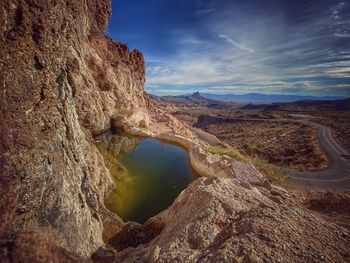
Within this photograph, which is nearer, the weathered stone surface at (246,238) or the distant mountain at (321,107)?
the weathered stone surface at (246,238)

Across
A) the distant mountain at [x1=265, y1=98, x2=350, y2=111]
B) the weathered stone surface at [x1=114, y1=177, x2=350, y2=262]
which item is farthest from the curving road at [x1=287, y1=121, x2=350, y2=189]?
the distant mountain at [x1=265, y1=98, x2=350, y2=111]

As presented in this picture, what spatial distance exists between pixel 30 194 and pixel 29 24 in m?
4.39

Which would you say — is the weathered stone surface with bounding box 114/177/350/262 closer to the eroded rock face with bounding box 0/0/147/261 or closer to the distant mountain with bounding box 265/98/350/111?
the eroded rock face with bounding box 0/0/147/261

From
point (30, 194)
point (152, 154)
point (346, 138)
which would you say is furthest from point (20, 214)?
point (346, 138)

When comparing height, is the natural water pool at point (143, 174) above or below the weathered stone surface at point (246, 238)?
below

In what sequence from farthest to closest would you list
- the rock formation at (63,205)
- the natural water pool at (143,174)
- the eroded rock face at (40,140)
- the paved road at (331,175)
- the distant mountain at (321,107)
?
the distant mountain at (321,107) < the paved road at (331,175) < the natural water pool at (143,174) < the eroded rock face at (40,140) < the rock formation at (63,205)

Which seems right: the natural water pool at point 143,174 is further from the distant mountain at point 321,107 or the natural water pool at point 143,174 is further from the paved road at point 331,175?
the distant mountain at point 321,107

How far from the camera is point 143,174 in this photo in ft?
49.4

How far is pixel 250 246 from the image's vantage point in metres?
4.19

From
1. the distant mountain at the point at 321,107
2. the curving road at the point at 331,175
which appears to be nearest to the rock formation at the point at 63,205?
the curving road at the point at 331,175

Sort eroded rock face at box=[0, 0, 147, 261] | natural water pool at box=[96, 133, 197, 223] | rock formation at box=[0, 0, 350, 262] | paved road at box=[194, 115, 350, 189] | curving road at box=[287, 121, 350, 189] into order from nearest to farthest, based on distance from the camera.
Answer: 1. rock formation at box=[0, 0, 350, 262]
2. eroded rock face at box=[0, 0, 147, 261]
3. natural water pool at box=[96, 133, 197, 223]
4. paved road at box=[194, 115, 350, 189]
5. curving road at box=[287, 121, 350, 189]

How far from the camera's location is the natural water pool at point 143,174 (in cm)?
1095

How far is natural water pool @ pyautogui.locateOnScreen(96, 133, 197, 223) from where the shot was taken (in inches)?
431

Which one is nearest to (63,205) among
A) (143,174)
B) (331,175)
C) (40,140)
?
(40,140)
